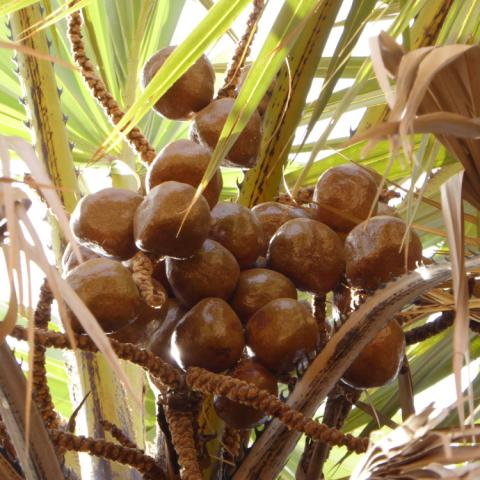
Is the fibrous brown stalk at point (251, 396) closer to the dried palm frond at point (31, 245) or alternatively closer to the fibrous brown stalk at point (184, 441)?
the fibrous brown stalk at point (184, 441)

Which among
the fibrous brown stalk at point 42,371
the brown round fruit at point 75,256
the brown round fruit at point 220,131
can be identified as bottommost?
the fibrous brown stalk at point 42,371

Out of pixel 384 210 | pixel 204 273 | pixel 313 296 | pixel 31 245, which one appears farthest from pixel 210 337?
pixel 31 245

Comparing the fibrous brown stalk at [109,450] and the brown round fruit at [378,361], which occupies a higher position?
the brown round fruit at [378,361]

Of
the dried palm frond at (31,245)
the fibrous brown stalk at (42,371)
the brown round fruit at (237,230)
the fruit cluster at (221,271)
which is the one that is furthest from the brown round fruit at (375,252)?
the dried palm frond at (31,245)

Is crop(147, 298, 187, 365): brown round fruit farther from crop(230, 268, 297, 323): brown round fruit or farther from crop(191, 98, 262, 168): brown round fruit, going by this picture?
crop(191, 98, 262, 168): brown round fruit

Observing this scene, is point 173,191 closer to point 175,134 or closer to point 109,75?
point 109,75

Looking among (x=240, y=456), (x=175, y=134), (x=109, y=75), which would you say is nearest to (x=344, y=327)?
(x=240, y=456)
